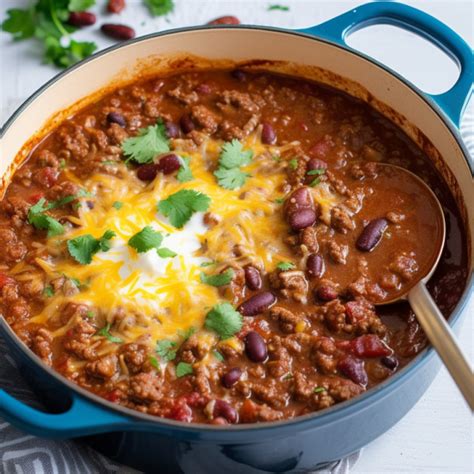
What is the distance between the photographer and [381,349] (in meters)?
4.38

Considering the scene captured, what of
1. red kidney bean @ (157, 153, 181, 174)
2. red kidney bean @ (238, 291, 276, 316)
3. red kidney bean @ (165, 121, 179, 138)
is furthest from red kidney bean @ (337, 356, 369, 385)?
red kidney bean @ (165, 121, 179, 138)

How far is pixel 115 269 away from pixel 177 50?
63.5 inches

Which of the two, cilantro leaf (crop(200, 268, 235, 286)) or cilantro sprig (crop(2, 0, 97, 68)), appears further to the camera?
cilantro sprig (crop(2, 0, 97, 68))

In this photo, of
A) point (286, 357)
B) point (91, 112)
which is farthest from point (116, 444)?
point (91, 112)

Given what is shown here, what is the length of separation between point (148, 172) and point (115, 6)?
73.4 inches

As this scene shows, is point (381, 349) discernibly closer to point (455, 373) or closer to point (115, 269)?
point (455, 373)

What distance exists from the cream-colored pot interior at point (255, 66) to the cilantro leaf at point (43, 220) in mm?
333

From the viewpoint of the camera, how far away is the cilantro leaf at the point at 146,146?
5.14 meters

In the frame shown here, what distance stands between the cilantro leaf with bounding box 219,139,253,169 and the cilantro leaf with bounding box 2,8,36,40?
6.52 feet

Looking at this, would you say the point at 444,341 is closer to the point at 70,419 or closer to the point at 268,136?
the point at 70,419

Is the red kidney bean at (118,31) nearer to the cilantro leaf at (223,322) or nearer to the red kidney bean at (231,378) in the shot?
the cilantro leaf at (223,322)

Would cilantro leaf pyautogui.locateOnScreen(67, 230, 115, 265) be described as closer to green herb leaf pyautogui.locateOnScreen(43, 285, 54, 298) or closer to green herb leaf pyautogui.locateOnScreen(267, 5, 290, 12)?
green herb leaf pyautogui.locateOnScreen(43, 285, 54, 298)

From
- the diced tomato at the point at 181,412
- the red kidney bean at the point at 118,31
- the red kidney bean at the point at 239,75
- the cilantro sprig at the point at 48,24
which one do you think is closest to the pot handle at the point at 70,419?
the diced tomato at the point at 181,412

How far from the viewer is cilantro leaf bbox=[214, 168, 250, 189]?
16.3ft
